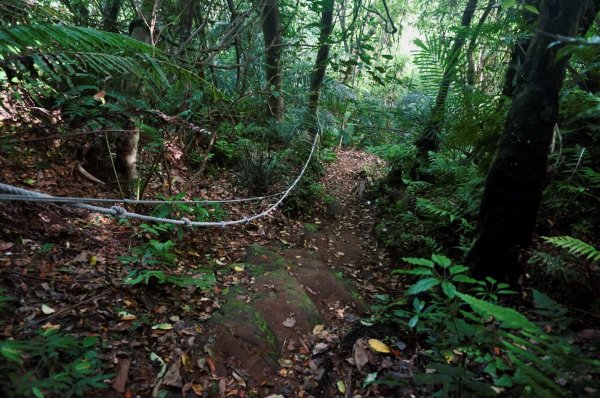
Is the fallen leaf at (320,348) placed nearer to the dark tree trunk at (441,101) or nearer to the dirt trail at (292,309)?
the dirt trail at (292,309)

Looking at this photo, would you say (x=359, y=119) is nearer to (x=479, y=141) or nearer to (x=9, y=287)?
(x=479, y=141)

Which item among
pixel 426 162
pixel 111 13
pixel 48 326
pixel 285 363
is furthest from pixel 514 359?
pixel 111 13

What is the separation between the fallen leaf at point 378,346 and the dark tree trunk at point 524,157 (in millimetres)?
857

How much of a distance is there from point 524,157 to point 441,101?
7.15ft

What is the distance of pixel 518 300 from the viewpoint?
248 cm

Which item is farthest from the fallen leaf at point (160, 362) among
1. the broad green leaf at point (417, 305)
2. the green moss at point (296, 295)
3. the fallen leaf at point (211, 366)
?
Answer: the broad green leaf at point (417, 305)

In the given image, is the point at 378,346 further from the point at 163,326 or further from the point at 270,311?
the point at 163,326

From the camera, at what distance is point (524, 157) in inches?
91.7

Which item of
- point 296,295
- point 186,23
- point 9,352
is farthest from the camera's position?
point 186,23

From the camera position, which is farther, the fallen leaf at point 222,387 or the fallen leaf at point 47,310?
the fallen leaf at point 47,310

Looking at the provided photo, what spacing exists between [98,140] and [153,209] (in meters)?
0.93

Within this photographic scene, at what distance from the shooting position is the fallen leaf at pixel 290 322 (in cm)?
271

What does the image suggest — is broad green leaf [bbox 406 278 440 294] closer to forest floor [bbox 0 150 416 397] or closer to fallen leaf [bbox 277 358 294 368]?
forest floor [bbox 0 150 416 397]

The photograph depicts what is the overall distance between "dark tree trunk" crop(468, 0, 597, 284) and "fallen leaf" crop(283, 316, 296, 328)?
1399 millimetres
